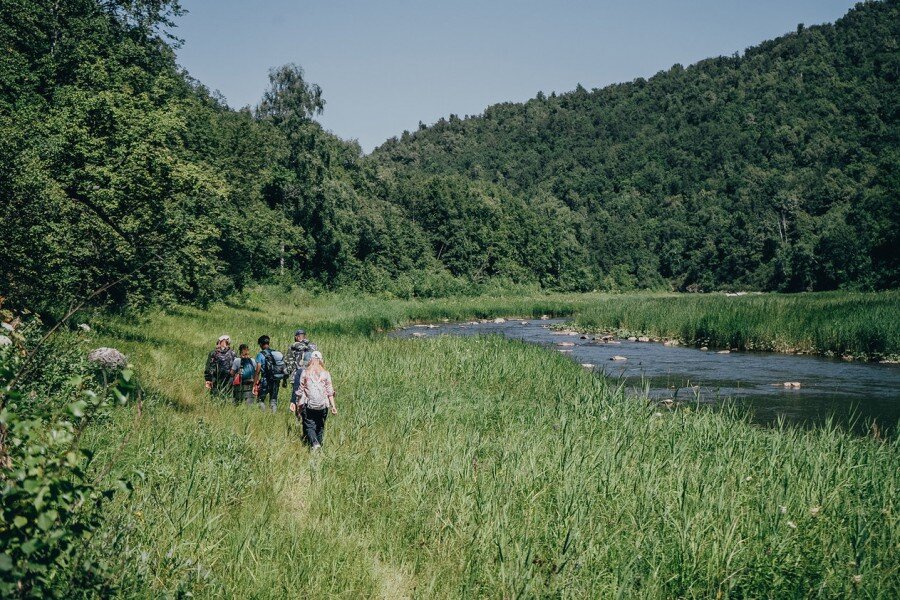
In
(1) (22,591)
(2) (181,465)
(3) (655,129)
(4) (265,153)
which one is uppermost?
(3) (655,129)

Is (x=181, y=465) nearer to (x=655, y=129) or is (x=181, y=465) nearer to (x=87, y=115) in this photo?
(x=87, y=115)

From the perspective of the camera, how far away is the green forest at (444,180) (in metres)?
17.3

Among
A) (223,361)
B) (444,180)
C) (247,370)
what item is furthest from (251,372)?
(444,180)

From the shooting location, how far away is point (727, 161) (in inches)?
5192

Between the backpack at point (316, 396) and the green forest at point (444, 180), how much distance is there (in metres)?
3.36

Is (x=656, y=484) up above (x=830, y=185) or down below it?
below

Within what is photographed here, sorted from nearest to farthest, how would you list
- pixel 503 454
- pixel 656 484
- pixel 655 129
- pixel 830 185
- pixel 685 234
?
1. pixel 656 484
2. pixel 503 454
3. pixel 830 185
4. pixel 685 234
5. pixel 655 129

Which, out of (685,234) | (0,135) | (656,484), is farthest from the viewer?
(685,234)

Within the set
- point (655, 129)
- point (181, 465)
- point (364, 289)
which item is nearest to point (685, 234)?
point (655, 129)

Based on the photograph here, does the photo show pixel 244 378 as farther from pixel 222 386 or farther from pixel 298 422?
pixel 298 422

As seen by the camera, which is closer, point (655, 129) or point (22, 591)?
point (22, 591)

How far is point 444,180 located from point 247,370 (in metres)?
84.2

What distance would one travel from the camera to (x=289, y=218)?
52.4m

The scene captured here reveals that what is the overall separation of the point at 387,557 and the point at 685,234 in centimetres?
12340
